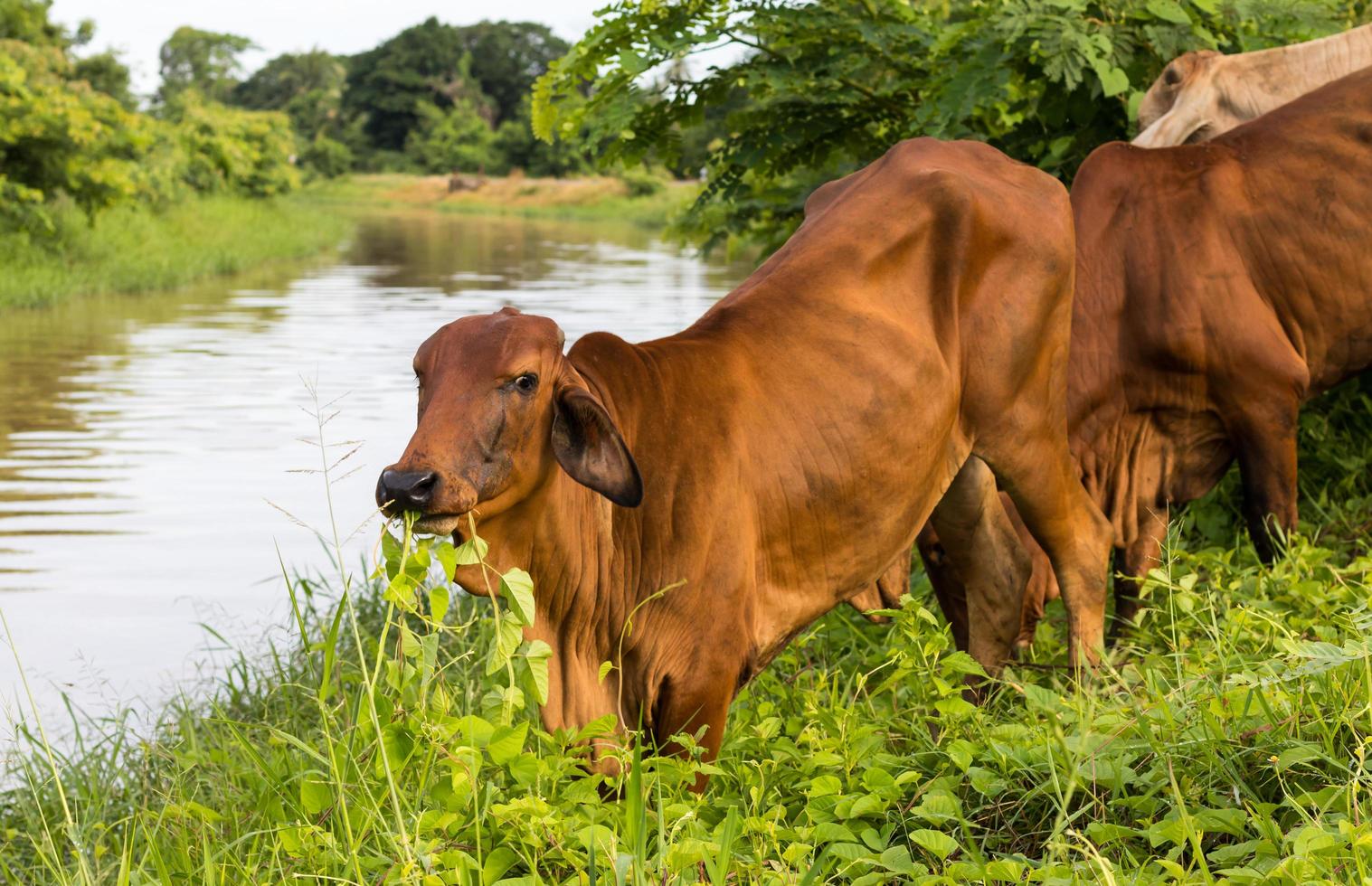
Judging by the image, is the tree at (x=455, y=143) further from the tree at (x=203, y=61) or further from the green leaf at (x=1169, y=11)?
the green leaf at (x=1169, y=11)

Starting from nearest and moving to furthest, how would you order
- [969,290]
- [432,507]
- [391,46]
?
[432,507]
[969,290]
[391,46]

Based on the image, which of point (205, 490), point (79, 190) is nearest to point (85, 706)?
point (205, 490)

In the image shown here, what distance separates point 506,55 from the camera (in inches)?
2719

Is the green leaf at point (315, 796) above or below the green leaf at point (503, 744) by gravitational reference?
below

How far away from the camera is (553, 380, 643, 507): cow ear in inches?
109

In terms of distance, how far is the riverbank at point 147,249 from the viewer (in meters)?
16.9

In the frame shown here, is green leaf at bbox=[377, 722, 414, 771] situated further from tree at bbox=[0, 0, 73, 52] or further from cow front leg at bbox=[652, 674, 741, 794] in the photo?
tree at bbox=[0, 0, 73, 52]

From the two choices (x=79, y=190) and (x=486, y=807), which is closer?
(x=486, y=807)

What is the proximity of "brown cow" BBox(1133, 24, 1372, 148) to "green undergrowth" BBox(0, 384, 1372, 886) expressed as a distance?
6.14ft

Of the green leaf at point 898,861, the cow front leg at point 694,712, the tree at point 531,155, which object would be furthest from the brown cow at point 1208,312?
the tree at point 531,155

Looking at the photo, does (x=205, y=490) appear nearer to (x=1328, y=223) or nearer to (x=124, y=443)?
(x=124, y=443)

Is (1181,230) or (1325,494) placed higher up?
(1181,230)

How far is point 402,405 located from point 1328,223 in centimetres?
712

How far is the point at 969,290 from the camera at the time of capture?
381 cm
